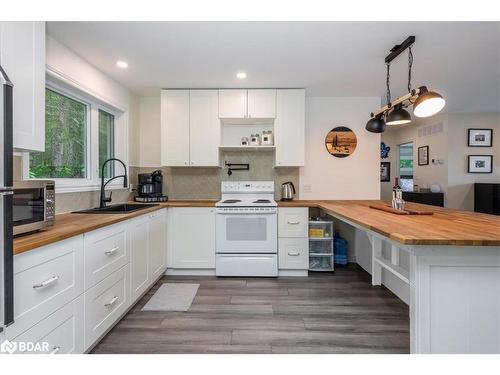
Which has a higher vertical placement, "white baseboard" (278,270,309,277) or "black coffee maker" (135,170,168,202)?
"black coffee maker" (135,170,168,202)

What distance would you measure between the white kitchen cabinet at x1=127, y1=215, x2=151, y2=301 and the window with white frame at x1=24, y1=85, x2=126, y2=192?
727mm

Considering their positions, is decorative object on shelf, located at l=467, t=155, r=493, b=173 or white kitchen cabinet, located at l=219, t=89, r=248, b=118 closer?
white kitchen cabinet, located at l=219, t=89, r=248, b=118

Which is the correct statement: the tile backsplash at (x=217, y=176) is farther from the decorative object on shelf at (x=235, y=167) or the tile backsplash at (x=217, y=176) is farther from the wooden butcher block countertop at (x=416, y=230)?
the wooden butcher block countertop at (x=416, y=230)

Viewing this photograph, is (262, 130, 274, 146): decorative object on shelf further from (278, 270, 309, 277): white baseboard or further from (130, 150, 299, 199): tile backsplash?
A: (278, 270, 309, 277): white baseboard

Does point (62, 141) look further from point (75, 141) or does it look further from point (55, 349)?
point (55, 349)

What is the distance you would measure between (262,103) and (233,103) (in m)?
0.38

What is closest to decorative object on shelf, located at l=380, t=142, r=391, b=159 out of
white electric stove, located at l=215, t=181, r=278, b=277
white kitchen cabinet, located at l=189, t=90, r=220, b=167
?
white electric stove, located at l=215, t=181, r=278, b=277

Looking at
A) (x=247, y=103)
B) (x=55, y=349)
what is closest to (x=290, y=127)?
(x=247, y=103)

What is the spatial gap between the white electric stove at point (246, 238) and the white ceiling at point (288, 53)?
156cm

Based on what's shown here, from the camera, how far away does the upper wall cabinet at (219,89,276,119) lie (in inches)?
135

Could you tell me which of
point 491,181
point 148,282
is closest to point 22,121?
point 148,282

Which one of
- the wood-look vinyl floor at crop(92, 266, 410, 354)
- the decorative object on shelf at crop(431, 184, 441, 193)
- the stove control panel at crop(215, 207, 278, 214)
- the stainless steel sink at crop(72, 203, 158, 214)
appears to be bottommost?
the wood-look vinyl floor at crop(92, 266, 410, 354)

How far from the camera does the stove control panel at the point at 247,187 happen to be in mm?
3752

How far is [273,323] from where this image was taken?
216 centimetres
